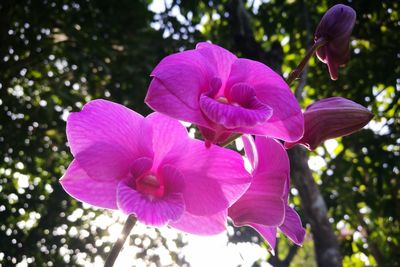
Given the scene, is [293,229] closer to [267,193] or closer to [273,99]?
[267,193]

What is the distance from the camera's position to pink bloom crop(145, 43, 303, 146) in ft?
1.80

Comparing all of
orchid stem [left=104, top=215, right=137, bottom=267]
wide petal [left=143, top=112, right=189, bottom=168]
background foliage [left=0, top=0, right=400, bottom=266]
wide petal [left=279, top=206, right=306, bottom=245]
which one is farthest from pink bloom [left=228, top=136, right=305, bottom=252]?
background foliage [left=0, top=0, right=400, bottom=266]

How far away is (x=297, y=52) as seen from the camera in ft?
11.9

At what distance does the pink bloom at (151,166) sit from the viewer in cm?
61

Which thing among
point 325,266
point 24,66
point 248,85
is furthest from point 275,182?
point 24,66

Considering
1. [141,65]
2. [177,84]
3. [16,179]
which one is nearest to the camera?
[177,84]

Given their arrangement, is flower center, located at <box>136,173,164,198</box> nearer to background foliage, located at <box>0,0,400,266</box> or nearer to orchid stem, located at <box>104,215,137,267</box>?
orchid stem, located at <box>104,215,137,267</box>

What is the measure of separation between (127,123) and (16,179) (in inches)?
105

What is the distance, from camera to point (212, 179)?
0.64m

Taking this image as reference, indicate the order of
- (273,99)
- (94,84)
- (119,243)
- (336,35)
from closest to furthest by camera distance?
(119,243), (273,99), (336,35), (94,84)

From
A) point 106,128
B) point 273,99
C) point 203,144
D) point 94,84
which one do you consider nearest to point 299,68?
point 273,99

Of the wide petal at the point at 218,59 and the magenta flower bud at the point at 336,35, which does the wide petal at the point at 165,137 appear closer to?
the wide petal at the point at 218,59

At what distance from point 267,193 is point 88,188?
270 mm

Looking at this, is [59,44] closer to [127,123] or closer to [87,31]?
[87,31]
